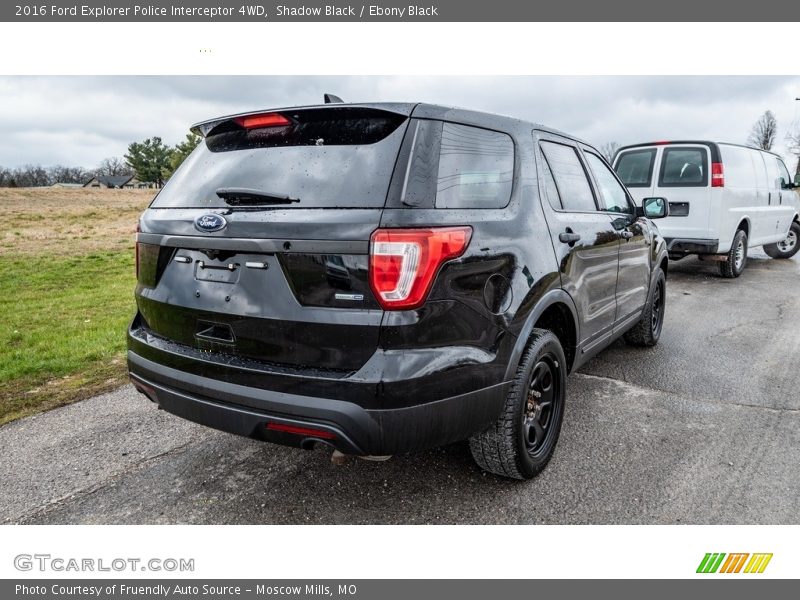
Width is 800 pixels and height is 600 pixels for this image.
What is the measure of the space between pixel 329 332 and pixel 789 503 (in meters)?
2.32

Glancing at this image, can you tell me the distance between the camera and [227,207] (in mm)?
2373

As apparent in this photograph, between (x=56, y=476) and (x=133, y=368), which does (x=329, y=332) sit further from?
(x=56, y=476)

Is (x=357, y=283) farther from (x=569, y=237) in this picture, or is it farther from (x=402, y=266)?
(x=569, y=237)

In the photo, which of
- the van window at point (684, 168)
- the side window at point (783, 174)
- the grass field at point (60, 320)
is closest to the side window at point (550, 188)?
the grass field at point (60, 320)

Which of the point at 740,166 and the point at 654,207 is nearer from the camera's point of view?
the point at 654,207

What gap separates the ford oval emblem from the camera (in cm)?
231

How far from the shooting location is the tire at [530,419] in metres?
2.57

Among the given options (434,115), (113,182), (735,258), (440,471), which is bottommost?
(113,182)

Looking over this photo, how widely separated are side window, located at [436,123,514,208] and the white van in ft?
21.5

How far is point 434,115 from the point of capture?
235cm

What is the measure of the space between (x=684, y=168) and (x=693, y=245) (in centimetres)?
115

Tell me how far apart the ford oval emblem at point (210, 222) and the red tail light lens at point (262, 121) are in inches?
20.4

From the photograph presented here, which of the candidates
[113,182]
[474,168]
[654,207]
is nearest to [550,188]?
[474,168]

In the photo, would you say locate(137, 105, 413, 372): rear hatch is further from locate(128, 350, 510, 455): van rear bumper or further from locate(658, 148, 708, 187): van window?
locate(658, 148, 708, 187): van window
